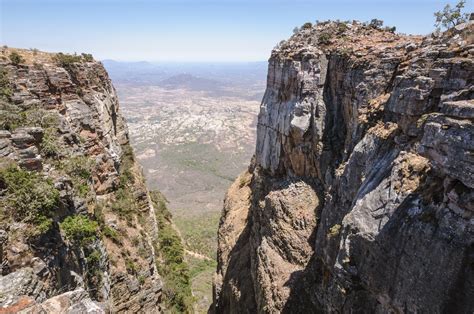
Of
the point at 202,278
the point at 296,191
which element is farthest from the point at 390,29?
the point at 202,278

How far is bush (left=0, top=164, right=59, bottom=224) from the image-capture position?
13.0 metres

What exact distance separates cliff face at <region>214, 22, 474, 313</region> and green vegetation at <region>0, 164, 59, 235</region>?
12.3 metres

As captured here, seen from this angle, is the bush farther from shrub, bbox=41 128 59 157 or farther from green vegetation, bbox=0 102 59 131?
green vegetation, bbox=0 102 59 131

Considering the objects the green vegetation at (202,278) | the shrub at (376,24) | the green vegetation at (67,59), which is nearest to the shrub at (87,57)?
the green vegetation at (67,59)

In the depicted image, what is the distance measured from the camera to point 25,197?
13.2 m

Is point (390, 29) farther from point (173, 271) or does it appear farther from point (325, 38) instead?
point (173, 271)

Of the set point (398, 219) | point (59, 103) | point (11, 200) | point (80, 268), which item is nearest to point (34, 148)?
point (11, 200)

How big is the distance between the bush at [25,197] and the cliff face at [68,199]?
4cm

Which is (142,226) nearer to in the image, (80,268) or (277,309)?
(80,268)

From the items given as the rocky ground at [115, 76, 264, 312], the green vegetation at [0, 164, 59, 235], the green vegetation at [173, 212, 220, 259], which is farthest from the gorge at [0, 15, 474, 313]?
the green vegetation at [173, 212, 220, 259]

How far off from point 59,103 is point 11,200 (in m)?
12.6

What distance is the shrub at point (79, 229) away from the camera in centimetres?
1502

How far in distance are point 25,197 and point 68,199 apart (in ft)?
8.63

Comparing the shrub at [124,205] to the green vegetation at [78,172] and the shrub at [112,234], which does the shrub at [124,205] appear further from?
the green vegetation at [78,172]
